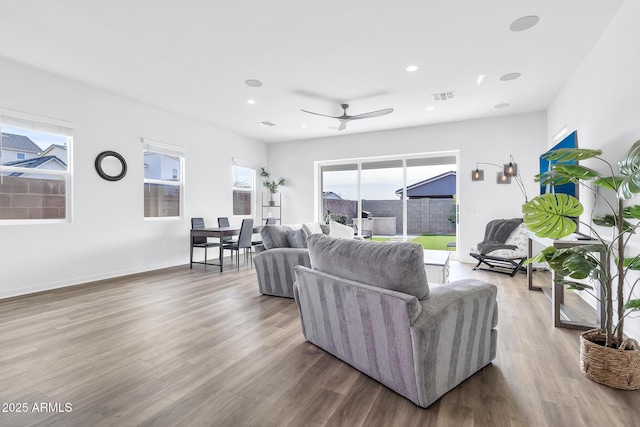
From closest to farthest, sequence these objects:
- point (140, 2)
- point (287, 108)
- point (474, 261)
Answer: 1. point (140, 2)
2. point (287, 108)
3. point (474, 261)

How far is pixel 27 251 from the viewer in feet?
13.2

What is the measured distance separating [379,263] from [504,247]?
164 inches

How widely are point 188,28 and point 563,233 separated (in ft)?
11.9

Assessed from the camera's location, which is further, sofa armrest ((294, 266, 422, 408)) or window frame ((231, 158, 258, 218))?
window frame ((231, 158, 258, 218))

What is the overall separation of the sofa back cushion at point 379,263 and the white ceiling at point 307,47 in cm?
212

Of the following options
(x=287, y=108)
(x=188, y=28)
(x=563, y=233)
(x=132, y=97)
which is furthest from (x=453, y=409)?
(x=132, y=97)

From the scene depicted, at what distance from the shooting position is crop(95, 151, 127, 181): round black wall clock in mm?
4723

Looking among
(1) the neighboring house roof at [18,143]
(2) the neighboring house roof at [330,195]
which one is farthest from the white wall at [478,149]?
(1) the neighboring house roof at [18,143]

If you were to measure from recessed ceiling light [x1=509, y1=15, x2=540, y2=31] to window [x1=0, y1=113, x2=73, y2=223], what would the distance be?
5.52m

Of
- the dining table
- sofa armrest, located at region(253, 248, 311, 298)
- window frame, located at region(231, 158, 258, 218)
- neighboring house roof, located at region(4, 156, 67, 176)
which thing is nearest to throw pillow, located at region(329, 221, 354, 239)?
sofa armrest, located at region(253, 248, 311, 298)

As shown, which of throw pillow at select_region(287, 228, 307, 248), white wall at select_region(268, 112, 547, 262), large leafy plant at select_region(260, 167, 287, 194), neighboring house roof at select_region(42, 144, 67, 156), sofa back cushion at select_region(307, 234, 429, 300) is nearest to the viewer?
sofa back cushion at select_region(307, 234, 429, 300)

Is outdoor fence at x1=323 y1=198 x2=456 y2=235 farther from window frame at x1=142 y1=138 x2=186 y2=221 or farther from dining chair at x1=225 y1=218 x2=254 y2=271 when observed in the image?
window frame at x1=142 y1=138 x2=186 y2=221

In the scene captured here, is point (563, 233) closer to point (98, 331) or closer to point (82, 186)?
point (98, 331)

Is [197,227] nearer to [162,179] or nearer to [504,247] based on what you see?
[162,179]
